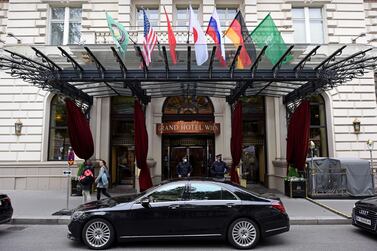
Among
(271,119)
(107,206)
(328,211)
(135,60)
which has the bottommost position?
(328,211)

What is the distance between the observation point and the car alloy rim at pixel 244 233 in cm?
685

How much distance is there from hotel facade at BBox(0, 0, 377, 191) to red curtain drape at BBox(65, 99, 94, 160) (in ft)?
10.6

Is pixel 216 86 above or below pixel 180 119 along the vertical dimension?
above

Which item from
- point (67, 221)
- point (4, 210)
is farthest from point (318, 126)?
point (4, 210)

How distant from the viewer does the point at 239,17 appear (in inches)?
436

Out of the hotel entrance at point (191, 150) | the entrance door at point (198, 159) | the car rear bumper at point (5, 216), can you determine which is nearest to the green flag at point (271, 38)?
the hotel entrance at point (191, 150)

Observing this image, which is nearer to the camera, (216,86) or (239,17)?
(239,17)

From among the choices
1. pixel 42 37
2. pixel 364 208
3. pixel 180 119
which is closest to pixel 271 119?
pixel 180 119

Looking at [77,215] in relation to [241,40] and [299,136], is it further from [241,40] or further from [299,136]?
[299,136]

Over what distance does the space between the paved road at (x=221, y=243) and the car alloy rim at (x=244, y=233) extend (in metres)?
0.28

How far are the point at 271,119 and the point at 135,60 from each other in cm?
807

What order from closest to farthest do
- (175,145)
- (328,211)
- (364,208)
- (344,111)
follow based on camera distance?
(364,208)
(328,211)
(344,111)
(175,145)

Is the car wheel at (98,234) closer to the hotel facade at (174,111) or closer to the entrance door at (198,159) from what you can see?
the hotel facade at (174,111)

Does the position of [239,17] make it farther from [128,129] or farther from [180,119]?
[128,129]
